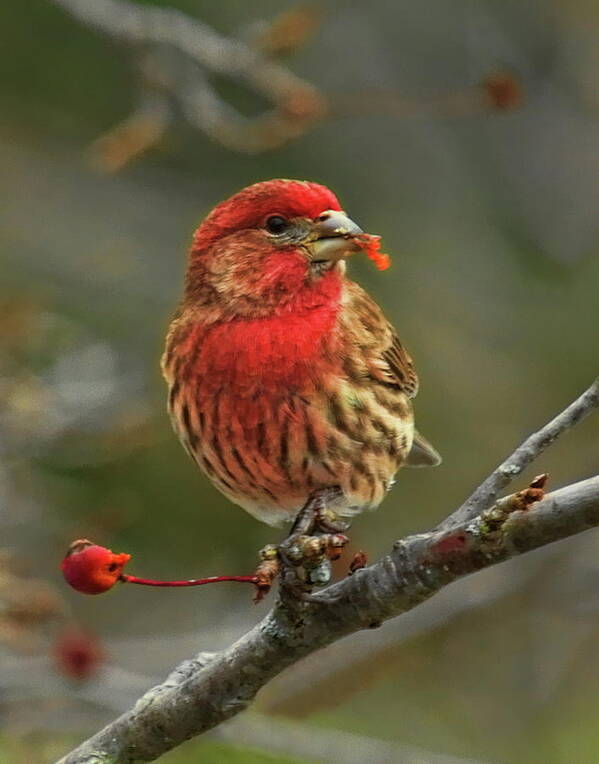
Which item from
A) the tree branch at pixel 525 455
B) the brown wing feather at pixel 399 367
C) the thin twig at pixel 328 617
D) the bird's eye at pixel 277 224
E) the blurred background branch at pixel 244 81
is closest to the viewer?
the thin twig at pixel 328 617

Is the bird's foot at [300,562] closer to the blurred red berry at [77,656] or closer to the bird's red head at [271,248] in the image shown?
the bird's red head at [271,248]

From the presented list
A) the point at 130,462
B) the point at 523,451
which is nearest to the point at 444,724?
the point at 130,462

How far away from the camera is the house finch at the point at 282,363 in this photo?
4488mm

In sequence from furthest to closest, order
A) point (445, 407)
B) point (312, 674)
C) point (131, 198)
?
point (131, 198) < point (445, 407) < point (312, 674)

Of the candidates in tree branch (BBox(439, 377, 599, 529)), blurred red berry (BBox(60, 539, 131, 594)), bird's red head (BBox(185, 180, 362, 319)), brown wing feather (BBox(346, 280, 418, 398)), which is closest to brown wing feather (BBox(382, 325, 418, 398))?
brown wing feather (BBox(346, 280, 418, 398))

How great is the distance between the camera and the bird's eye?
15.7 feet

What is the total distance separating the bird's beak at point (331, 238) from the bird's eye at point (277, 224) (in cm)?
11

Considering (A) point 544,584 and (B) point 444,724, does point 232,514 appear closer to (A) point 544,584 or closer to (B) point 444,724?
(B) point 444,724

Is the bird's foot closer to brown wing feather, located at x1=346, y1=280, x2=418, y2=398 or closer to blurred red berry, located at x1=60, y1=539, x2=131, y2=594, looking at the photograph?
blurred red berry, located at x1=60, y1=539, x2=131, y2=594

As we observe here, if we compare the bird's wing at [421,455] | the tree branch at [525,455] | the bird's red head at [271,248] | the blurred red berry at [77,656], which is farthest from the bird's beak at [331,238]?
the blurred red berry at [77,656]

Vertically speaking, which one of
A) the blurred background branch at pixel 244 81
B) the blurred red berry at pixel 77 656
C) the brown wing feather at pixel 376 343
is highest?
the blurred background branch at pixel 244 81

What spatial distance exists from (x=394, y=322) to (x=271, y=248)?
3.98 meters

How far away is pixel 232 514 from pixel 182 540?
33 cm

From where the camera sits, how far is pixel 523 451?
10.8ft
